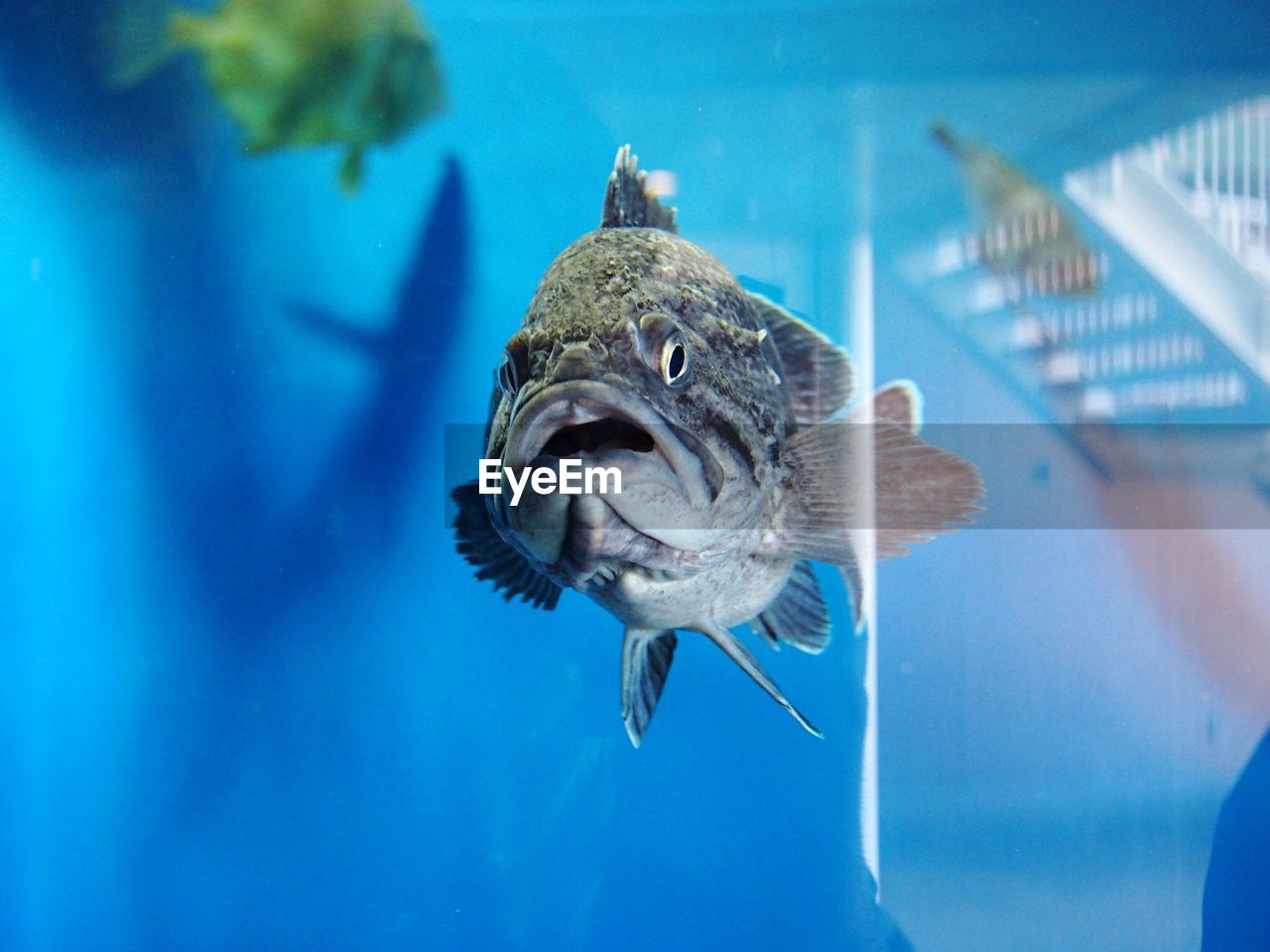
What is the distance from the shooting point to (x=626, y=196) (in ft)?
7.18

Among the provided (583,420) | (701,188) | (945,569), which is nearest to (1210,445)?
(945,569)

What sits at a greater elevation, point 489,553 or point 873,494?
point 873,494

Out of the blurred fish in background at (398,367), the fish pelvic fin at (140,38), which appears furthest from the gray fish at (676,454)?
the fish pelvic fin at (140,38)

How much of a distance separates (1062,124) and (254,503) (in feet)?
10.7

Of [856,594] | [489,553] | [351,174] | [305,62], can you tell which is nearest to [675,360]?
[489,553]

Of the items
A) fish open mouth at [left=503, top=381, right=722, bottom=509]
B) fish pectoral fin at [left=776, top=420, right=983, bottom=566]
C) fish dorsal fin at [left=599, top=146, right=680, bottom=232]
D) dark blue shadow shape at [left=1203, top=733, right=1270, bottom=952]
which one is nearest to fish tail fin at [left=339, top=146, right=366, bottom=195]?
fish dorsal fin at [left=599, top=146, right=680, bottom=232]

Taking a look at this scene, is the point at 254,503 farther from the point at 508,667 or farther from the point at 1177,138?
the point at 1177,138

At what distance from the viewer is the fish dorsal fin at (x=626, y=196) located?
2.17 meters

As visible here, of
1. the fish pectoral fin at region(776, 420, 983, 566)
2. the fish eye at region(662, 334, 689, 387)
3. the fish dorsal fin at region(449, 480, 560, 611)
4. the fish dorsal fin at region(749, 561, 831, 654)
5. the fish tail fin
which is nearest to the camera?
the fish eye at region(662, 334, 689, 387)

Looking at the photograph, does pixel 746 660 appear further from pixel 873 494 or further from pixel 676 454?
pixel 676 454

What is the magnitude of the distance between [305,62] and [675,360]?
222 cm

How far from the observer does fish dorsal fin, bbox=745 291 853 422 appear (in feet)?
7.67

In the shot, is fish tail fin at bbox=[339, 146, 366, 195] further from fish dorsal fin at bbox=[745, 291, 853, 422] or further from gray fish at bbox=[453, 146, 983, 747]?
fish dorsal fin at bbox=[745, 291, 853, 422]

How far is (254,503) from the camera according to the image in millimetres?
3119
